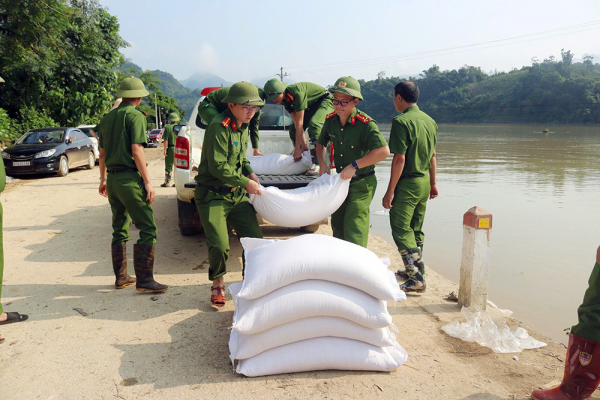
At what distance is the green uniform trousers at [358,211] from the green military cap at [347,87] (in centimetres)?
75

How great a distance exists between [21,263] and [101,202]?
4.04 metres

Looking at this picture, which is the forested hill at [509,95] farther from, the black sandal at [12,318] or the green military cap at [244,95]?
the black sandal at [12,318]

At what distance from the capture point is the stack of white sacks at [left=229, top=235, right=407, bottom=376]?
2.81 metres

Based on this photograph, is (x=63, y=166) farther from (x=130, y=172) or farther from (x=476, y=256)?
(x=476, y=256)

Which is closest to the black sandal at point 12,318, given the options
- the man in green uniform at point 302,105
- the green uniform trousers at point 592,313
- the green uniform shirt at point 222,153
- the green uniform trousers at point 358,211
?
the green uniform shirt at point 222,153

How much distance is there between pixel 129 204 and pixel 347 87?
218 centimetres

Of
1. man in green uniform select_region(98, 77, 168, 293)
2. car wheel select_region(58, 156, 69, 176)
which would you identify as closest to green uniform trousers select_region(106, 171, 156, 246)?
man in green uniform select_region(98, 77, 168, 293)

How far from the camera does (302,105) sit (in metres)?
5.22

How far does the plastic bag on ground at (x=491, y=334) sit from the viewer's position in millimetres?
3273

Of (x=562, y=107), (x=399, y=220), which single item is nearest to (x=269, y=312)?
(x=399, y=220)

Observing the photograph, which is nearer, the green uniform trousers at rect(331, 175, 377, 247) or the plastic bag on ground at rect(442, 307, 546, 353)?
the plastic bag on ground at rect(442, 307, 546, 353)

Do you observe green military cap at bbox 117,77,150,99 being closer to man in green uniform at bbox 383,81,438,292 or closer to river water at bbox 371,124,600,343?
man in green uniform at bbox 383,81,438,292

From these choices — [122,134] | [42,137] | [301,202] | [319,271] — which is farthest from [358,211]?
[42,137]

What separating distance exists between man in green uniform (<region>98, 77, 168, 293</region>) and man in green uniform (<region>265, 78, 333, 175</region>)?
159 cm
